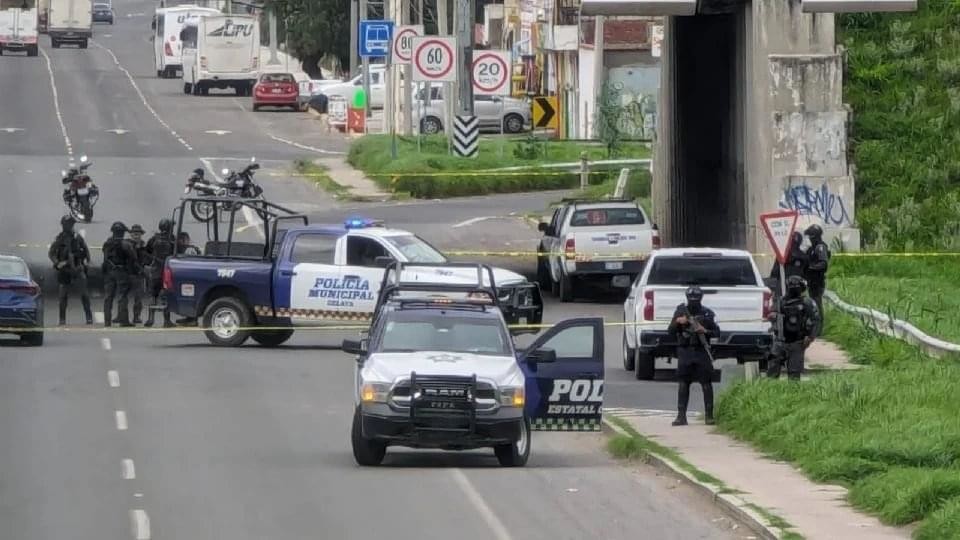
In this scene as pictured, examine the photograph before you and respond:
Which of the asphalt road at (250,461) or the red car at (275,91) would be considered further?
the red car at (275,91)

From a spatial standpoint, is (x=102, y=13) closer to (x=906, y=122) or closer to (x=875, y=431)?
(x=906, y=122)

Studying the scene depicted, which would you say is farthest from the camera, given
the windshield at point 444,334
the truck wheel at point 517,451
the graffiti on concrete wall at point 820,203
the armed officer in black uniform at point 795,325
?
the graffiti on concrete wall at point 820,203

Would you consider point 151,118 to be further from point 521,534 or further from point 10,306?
point 521,534

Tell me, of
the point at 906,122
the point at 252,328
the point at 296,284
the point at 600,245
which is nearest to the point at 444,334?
the point at 296,284

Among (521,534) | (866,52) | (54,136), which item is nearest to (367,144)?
(54,136)

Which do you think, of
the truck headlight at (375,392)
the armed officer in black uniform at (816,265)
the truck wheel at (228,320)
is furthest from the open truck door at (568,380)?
the truck wheel at (228,320)

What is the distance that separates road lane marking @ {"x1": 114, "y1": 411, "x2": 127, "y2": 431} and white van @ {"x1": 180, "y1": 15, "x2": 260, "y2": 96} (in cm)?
6636

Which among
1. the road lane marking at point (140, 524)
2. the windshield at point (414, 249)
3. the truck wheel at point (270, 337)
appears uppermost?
the windshield at point (414, 249)

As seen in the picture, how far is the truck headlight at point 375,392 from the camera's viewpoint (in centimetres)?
2023

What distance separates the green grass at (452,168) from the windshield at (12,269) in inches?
960

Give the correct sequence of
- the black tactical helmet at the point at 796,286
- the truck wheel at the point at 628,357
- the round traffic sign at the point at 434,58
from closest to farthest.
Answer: the black tactical helmet at the point at 796,286, the truck wheel at the point at 628,357, the round traffic sign at the point at 434,58

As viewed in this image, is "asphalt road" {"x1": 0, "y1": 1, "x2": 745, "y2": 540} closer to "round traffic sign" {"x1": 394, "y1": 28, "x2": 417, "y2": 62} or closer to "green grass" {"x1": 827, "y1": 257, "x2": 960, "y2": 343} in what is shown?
"green grass" {"x1": 827, "y1": 257, "x2": 960, "y2": 343}

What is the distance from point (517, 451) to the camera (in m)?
21.0

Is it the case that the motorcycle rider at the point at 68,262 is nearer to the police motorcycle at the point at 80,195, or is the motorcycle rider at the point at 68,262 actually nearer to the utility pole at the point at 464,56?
the police motorcycle at the point at 80,195
